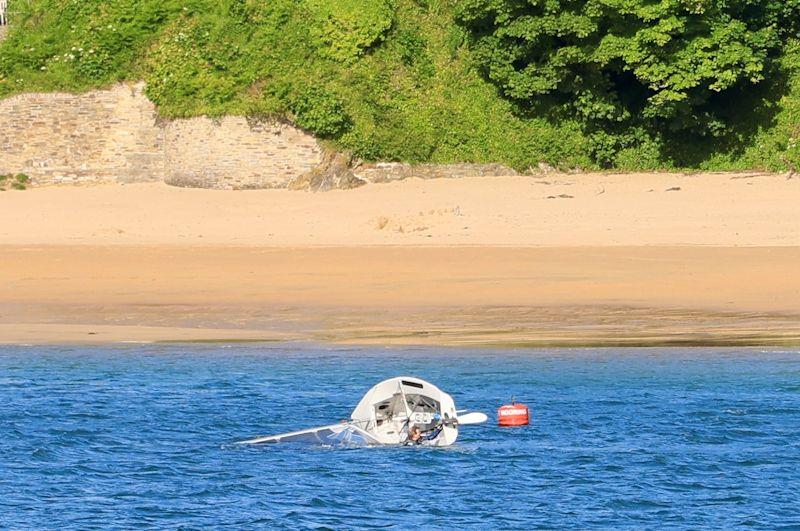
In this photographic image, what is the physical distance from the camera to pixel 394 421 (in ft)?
44.9

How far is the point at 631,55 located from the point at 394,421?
15110 mm

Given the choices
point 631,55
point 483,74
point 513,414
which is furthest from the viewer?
point 483,74

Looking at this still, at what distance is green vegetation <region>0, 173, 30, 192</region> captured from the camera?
29609 millimetres

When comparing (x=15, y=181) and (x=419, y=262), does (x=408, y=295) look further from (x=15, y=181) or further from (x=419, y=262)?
(x=15, y=181)

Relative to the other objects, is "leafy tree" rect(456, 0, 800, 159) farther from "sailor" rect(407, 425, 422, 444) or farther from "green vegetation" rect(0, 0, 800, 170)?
"sailor" rect(407, 425, 422, 444)

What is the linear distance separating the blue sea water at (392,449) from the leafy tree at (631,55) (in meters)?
12.0

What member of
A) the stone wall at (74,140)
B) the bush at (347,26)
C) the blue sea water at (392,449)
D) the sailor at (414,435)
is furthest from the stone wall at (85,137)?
the sailor at (414,435)

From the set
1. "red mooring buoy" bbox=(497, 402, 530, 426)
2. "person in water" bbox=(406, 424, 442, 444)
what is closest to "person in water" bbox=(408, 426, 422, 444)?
"person in water" bbox=(406, 424, 442, 444)

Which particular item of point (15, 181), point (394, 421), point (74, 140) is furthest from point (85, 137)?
point (394, 421)

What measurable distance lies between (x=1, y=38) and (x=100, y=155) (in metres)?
3.50

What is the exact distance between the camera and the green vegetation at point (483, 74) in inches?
1081

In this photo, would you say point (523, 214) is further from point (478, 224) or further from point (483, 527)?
point (483, 527)

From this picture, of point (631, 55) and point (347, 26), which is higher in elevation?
point (347, 26)

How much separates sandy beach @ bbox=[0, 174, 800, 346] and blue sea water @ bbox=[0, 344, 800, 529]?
0.82 m
